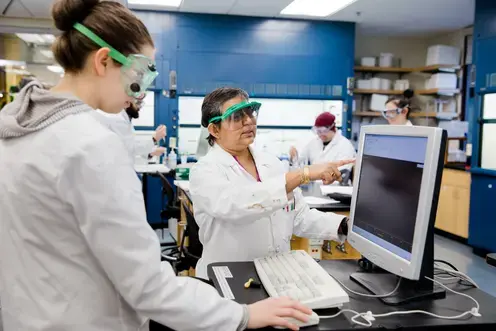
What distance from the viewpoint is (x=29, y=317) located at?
37.7 inches

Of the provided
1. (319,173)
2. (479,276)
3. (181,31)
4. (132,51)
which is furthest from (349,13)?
(132,51)

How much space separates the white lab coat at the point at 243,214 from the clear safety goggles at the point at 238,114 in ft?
0.41

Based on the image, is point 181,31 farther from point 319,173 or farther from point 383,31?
point 319,173

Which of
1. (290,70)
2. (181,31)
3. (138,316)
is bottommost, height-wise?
(138,316)

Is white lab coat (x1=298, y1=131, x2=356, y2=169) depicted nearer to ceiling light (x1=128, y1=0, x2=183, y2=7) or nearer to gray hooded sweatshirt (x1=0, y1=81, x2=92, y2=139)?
ceiling light (x1=128, y1=0, x2=183, y2=7)

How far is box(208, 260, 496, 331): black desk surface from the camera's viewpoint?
3.63ft

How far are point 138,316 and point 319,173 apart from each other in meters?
0.84

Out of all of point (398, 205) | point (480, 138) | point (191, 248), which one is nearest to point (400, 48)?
point (480, 138)

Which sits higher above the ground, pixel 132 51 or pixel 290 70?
pixel 290 70

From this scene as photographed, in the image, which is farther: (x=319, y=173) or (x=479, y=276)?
(x=479, y=276)

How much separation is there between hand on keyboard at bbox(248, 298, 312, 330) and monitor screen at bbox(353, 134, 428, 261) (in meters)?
0.33

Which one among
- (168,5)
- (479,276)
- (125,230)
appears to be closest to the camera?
(125,230)

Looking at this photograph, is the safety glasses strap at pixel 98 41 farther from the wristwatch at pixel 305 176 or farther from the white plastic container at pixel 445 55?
the white plastic container at pixel 445 55

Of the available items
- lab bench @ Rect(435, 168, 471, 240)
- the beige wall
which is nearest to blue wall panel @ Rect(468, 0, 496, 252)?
lab bench @ Rect(435, 168, 471, 240)
